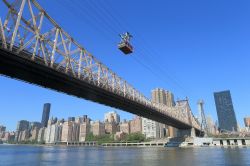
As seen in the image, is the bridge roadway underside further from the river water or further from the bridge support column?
the bridge support column

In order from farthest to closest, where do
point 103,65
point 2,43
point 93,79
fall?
point 103,65
point 93,79
point 2,43

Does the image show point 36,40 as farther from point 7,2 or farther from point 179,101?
point 179,101

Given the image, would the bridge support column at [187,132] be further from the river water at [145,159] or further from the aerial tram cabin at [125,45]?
the aerial tram cabin at [125,45]

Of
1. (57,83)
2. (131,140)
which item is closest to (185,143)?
(131,140)

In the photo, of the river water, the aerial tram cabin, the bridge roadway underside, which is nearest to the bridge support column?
the river water

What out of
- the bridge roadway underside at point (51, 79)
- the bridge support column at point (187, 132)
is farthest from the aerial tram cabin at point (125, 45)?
the bridge support column at point (187, 132)

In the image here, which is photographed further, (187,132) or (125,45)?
(187,132)

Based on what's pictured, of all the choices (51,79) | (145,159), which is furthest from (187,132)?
(51,79)

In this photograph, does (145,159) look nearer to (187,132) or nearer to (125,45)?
(125,45)
